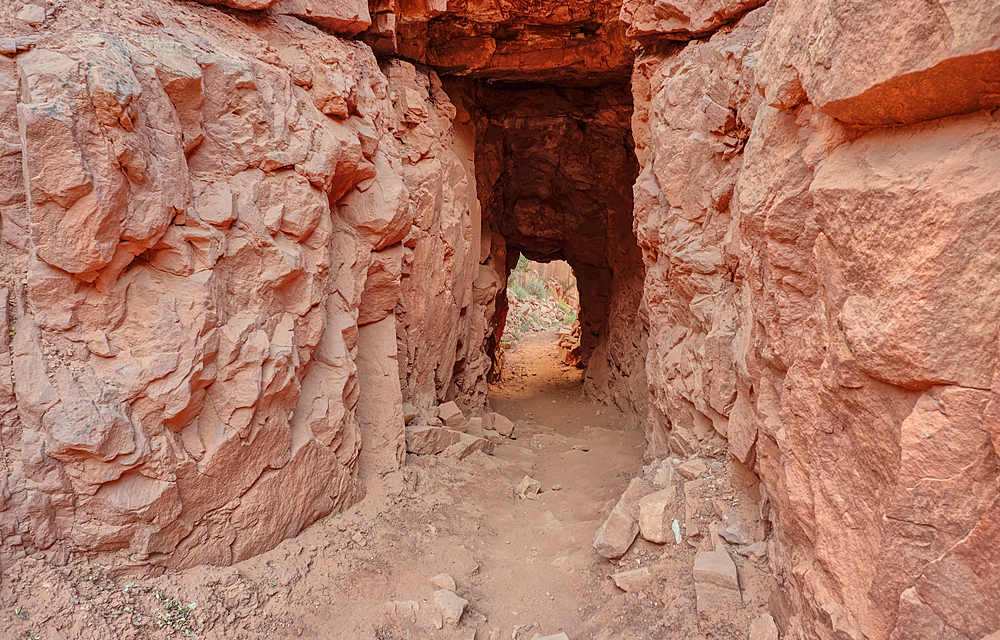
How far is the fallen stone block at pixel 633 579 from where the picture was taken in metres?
3.73

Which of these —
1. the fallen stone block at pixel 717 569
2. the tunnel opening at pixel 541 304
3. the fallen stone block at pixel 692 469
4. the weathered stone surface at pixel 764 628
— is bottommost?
the tunnel opening at pixel 541 304

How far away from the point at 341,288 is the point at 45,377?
2.17 metres

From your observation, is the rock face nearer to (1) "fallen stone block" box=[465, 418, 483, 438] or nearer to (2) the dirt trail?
(2) the dirt trail

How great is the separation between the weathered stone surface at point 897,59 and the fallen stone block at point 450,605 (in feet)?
11.3

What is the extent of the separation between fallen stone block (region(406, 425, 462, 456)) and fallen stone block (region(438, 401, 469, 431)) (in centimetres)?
61

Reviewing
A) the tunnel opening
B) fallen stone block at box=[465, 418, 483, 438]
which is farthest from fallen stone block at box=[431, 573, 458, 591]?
the tunnel opening

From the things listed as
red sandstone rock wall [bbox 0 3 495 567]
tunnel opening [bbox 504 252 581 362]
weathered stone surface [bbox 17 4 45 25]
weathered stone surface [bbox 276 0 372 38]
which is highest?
weathered stone surface [bbox 276 0 372 38]

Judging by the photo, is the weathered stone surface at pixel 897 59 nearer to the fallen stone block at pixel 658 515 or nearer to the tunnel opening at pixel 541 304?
the fallen stone block at pixel 658 515

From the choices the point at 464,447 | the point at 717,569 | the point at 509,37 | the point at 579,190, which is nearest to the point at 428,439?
the point at 464,447

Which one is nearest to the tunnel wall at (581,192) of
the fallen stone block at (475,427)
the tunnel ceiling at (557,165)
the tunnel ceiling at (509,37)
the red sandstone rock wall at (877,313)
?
the tunnel ceiling at (557,165)

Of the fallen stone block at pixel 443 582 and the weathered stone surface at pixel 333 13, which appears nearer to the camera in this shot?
the fallen stone block at pixel 443 582

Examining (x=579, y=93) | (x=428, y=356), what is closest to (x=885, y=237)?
(x=428, y=356)

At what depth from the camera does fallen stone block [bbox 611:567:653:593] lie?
373 centimetres

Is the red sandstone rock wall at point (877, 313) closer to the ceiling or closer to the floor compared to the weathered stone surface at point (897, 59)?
closer to the floor
